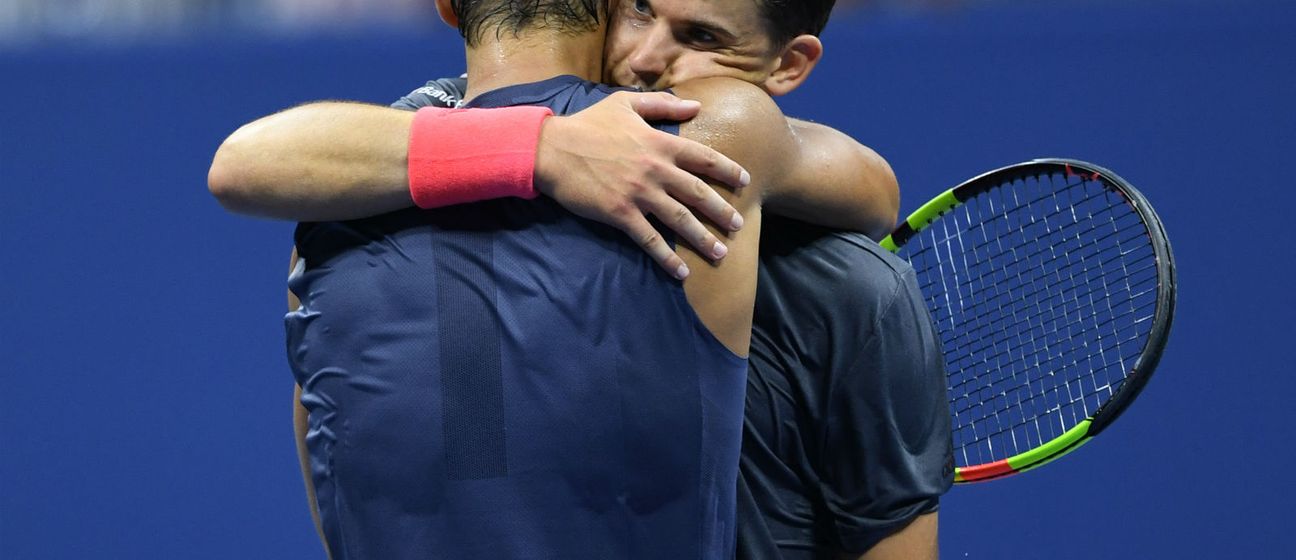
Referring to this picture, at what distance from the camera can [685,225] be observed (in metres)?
0.88

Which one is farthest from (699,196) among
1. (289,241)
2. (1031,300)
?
(289,241)

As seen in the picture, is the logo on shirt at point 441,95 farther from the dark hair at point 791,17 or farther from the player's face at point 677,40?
the dark hair at point 791,17

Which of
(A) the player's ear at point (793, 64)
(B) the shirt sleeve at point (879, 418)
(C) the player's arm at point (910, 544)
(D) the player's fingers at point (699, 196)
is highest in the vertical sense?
(A) the player's ear at point (793, 64)

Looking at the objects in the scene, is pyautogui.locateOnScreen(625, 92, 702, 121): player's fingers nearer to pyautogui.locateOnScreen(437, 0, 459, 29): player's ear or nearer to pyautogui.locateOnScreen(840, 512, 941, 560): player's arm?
pyautogui.locateOnScreen(437, 0, 459, 29): player's ear

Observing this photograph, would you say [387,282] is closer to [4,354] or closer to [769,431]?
[769,431]

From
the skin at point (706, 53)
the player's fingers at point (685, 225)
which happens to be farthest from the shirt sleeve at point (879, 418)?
the player's fingers at point (685, 225)

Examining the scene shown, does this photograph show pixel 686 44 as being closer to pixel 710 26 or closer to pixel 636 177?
pixel 710 26

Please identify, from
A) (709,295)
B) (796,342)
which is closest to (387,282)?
(709,295)

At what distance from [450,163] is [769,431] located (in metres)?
0.36

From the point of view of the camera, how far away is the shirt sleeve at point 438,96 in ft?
3.33

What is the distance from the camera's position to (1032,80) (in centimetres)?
235

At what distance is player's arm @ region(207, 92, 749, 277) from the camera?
2.87 feet

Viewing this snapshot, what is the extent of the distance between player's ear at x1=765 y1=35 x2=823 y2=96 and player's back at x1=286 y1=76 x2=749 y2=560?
0.25 m

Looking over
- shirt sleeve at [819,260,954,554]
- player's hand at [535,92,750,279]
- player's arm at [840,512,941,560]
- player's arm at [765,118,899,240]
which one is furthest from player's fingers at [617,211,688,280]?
player's arm at [840,512,941,560]
